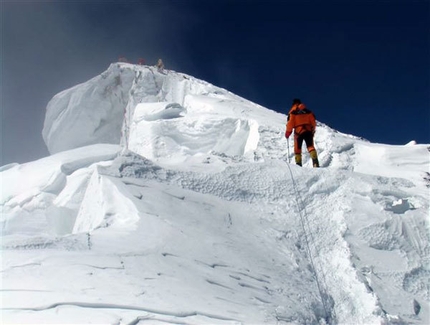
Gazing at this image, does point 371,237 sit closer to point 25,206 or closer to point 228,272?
point 228,272

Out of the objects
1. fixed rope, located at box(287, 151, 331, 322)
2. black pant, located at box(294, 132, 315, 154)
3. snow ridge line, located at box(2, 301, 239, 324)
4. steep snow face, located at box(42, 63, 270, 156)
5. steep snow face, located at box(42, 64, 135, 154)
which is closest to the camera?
snow ridge line, located at box(2, 301, 239, 324)

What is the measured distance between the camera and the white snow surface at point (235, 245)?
11.6ft

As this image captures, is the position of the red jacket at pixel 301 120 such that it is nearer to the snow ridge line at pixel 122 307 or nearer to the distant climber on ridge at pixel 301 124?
the distant climber on ridge at pixel 301 124

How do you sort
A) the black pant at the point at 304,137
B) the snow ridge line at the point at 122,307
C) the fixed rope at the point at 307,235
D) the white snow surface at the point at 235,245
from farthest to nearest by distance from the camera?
1. the black pant at the point at 304,137
2. the fixed rope at the point at 307,235
3. the white snow surface at the point at 235,245
4. the snow ridge line at the point at 122,307

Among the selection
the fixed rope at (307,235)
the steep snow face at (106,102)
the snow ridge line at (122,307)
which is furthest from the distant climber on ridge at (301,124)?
the steep snow face at (106,102)

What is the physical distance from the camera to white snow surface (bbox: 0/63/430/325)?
139 inches

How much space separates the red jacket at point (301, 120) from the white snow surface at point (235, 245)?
3.46 feet

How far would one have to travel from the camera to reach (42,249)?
423 centimetres

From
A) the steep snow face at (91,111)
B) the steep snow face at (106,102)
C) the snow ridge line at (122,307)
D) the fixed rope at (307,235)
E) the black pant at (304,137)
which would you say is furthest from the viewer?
the steep snow face at (91,111)

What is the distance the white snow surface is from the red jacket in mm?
1056

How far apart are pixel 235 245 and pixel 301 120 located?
409 centimetres

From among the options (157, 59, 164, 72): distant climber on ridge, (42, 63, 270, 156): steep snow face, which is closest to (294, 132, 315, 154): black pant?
(42, 63, 270, 156): steep snow face

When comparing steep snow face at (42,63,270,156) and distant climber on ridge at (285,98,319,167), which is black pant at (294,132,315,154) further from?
steep snow face at (42,63,270,156)

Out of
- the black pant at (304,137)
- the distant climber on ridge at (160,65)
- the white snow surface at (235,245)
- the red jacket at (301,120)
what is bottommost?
the white snow surface at (235,245)
